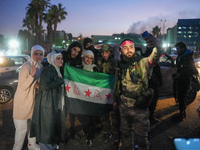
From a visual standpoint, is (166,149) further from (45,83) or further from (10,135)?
(10,135)

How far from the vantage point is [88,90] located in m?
3.78

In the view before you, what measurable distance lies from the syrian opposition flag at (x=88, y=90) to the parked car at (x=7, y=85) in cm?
402

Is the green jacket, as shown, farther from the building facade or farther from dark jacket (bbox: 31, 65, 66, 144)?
the building facade

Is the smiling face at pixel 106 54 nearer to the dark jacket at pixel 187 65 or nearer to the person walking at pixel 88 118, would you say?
the person walking at pixel 88 118

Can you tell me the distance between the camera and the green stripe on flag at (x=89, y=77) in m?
3.68

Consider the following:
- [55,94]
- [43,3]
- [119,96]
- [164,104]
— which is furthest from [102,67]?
[43,3]

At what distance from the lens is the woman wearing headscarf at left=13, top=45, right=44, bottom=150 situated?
298 centimetres

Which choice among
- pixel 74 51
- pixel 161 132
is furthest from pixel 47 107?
pixel 161 132

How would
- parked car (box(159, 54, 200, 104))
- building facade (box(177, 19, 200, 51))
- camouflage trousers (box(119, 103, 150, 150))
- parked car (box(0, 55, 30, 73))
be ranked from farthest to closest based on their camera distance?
1. building facade (box(177, 19, 200, 51))
2. parked car (box(0, 55, 30, 73))
3. parked car (box(159, 54, 200, 104))
4. camouflage trousers (box(119, 103, 150, 150))

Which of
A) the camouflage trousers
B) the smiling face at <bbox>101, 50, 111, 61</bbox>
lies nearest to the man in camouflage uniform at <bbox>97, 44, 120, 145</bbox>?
the smiling face at <bbox>101, 50, 111, 61</bbox>

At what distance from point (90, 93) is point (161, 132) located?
196cm

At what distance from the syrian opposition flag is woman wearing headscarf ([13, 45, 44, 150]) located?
0.70 metres

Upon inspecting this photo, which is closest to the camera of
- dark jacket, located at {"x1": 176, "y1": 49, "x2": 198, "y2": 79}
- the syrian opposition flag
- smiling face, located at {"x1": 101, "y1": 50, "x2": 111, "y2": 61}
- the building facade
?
the syrian opposition flag

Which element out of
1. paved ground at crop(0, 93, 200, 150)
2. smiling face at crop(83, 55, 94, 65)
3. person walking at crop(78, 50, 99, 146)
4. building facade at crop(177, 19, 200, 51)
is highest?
building facade at crop(177, 19, 200, 51)
